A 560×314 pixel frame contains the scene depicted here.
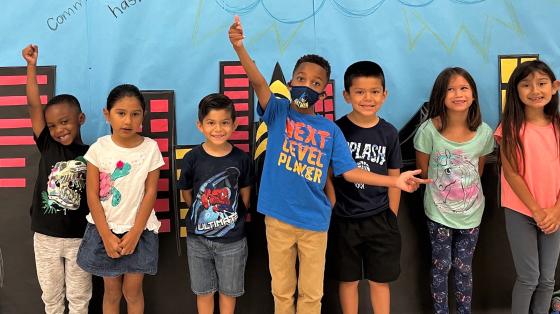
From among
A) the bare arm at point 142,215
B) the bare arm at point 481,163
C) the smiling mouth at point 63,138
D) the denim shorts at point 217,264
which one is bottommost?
the denim shorts at point 217,264

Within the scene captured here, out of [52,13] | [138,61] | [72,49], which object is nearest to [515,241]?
[138,61]

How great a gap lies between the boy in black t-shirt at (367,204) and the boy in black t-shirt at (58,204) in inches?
52.3

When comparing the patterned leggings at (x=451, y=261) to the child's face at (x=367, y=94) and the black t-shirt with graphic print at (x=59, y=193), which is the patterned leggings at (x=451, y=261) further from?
the black t-shirt with graphic print at (x=59, y=193)

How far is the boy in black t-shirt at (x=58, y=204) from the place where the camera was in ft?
7.47

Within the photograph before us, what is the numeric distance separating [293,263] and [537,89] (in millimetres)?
1555

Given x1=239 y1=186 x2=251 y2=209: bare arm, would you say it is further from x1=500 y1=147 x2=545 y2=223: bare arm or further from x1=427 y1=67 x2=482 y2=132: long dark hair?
x1=500 y1=147 x2=545 y2=223: bare arm

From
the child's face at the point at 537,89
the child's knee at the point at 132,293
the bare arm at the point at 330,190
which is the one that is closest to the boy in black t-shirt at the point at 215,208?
the child's knee at the point at 132,293

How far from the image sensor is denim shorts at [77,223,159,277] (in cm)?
218

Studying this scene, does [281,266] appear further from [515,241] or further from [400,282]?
[515,241]

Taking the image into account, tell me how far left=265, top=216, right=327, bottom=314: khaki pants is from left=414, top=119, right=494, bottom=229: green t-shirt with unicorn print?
0.73 meters

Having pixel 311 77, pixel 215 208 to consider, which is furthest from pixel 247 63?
pixel 215 208

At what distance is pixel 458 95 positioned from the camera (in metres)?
2.40

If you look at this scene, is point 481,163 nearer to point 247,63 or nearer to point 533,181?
point 533,181

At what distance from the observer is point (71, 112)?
234 cm
